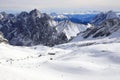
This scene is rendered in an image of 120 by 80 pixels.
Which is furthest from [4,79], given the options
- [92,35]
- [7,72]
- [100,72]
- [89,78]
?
[92,35]

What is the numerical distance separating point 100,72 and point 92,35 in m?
110

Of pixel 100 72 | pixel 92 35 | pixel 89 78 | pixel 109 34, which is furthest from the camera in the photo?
Result: pixel 92 35

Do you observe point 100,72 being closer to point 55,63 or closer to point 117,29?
point 55,63

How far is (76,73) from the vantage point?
2483 centimetres

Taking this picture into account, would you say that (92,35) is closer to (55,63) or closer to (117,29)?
(117,29)

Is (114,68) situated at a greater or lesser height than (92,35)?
greater

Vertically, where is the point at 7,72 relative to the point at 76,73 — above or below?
above

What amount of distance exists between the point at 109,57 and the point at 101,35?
96.5m

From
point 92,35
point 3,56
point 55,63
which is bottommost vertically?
point 92,35

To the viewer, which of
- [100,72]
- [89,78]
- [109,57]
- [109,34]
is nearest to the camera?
[89,78]

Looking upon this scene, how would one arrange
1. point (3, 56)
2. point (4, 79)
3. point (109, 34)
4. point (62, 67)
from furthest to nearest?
point (109, 34), point (3, 56), point (62, 67), point (4, 79)

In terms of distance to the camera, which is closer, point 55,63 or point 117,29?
point 55,63

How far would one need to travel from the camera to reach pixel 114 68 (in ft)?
83.9

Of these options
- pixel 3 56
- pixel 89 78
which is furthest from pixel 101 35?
pixel 89 78
